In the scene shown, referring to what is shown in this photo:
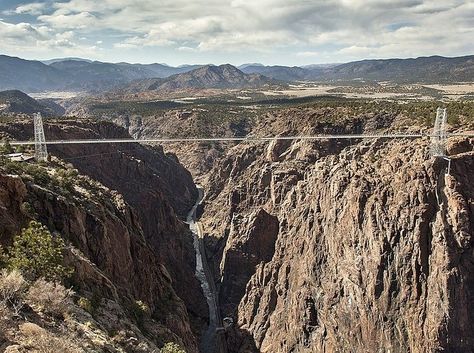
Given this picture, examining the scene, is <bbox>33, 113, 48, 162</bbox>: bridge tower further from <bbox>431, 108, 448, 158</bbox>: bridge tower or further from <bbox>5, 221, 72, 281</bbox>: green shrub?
<bbox>431, 108, 448, 158</bbox>: bridge tower

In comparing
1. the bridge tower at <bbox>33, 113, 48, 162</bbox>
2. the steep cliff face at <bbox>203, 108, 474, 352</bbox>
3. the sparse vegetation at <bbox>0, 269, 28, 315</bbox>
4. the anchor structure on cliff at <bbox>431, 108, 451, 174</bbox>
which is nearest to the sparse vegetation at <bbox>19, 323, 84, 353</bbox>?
the sparse vegetation at <bbox>0, 269, 28, 315</bbox>

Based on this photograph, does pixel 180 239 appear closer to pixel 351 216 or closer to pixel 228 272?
pixel 228 272

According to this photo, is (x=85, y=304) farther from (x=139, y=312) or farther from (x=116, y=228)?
(x=116, y=228)

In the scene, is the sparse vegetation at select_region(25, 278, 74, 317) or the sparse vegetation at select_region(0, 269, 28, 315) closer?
the sparse vegetation at select_region(0, 269, 28, 315)

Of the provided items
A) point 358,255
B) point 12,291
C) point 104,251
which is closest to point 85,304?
point 12,291

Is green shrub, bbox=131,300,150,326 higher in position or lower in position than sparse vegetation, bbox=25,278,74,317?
lower

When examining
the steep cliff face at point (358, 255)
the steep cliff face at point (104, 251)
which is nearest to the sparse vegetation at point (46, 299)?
the steep cliff face at point (104, 251)

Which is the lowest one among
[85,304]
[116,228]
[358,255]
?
[358,255]
